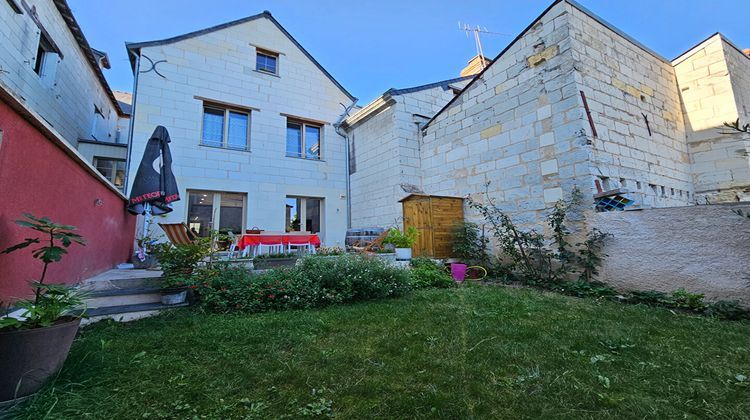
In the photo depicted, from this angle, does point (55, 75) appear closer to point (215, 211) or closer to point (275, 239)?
point (215, 211)

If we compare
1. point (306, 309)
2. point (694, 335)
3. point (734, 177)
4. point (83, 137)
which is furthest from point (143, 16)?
point (734, 177)

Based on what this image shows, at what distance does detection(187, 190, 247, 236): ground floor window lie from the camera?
729 centimetres

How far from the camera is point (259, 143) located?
8.23 m

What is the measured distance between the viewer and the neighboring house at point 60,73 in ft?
16.0

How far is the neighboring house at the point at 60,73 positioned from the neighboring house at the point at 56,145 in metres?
0.02

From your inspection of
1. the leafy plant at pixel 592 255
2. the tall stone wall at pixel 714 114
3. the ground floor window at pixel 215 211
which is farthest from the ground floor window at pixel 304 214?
the tall stone wall at pixel 714 114

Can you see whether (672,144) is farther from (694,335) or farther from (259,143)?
(259,143)

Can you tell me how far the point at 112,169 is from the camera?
287 inches

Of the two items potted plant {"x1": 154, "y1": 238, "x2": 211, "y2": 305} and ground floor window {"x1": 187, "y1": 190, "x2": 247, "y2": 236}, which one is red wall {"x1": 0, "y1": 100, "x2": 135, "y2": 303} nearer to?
potted plant {"x1": 154, "y1": 238, "x2": 211, "y2": 305}

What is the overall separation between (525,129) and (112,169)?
9391 mm

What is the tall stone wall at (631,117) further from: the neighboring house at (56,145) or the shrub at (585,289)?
the neighboring house at (56,145)

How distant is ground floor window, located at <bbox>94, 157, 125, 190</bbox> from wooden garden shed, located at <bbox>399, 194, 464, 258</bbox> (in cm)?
712

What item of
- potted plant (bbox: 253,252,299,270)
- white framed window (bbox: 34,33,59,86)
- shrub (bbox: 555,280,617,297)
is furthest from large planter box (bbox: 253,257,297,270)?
white framed window (bbox: 34,33,59,86)

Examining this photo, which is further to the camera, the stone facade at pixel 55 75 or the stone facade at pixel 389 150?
the stone facade at pixel 389 150
